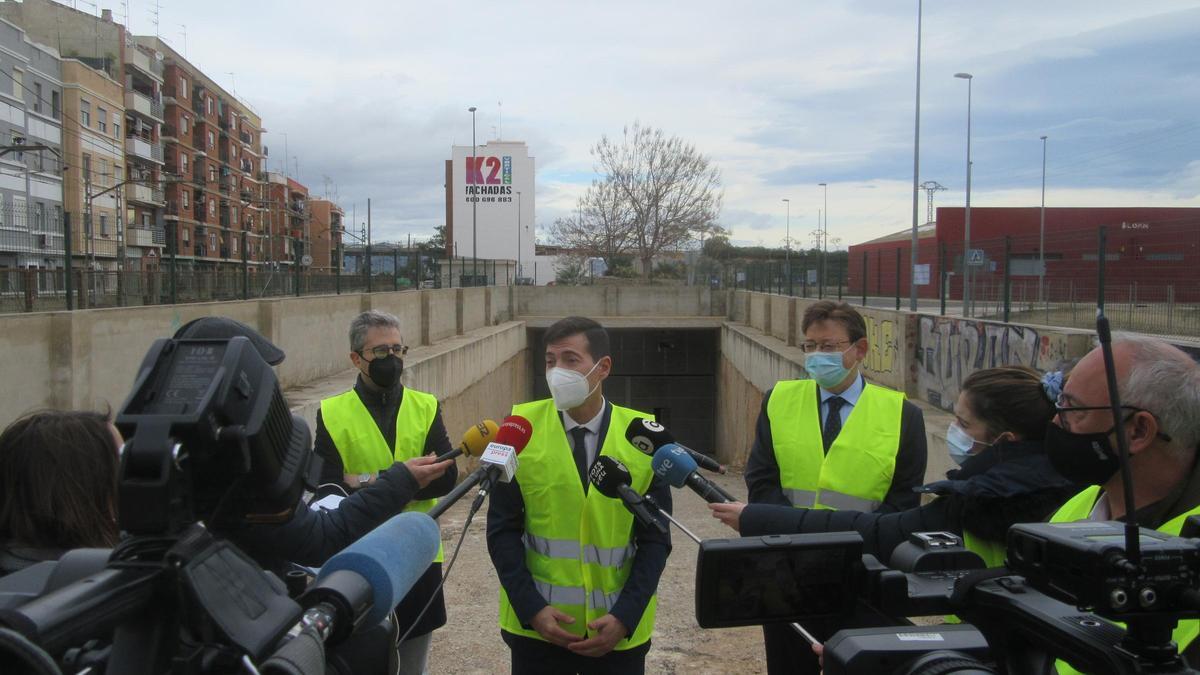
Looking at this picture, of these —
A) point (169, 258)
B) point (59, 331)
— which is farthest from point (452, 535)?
point (169, 258)

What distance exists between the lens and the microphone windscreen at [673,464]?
2.84m

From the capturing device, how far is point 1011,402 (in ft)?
9.65

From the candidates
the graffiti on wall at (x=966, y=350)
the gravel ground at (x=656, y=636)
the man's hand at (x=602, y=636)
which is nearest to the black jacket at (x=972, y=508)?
the man's hand at (x=602, y=636)

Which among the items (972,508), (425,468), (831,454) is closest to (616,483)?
(425,468)

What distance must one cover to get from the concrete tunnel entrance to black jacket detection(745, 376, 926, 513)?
3026cm

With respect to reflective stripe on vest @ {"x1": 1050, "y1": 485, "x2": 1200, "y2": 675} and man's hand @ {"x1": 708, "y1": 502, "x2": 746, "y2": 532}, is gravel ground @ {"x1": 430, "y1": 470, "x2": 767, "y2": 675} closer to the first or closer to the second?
man's hand @ {"x1": 708, "y1": 502, "x2": 746, "y2": 532}

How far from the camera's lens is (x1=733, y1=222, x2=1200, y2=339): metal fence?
9.34 metres

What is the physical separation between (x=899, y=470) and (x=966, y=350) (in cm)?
816

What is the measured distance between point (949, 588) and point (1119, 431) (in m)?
0.57

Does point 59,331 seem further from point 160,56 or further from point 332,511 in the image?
point 160,56

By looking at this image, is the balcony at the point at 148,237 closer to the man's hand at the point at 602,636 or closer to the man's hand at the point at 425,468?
the man's hand at the point at 425,468

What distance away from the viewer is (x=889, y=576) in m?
1.88

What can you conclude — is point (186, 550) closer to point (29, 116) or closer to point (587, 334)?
point (587, 334)

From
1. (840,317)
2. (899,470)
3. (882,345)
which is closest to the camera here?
(899,470)
